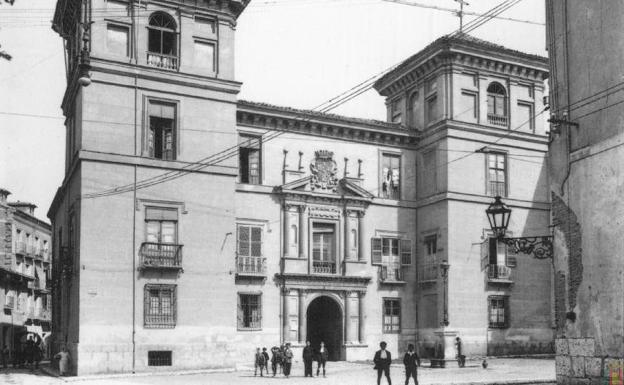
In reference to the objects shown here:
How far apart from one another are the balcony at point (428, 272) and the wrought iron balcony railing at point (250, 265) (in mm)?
8112

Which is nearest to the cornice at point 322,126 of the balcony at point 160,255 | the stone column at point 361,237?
the stone column at point 361,237

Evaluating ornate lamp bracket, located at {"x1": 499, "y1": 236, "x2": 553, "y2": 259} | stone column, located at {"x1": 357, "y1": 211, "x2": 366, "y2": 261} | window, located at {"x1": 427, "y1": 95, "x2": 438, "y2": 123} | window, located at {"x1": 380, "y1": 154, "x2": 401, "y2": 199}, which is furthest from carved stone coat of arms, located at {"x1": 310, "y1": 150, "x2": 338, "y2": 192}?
ornate lamp bracket, located at {"x1": 499, "y1": 236, "x2": 553, "y2": 259}

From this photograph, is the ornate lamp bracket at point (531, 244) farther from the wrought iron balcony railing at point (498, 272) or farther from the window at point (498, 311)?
the window at point (498, 311)

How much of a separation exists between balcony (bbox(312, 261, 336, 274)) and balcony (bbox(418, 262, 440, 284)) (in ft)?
14.7

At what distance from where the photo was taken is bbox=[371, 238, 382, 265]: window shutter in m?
37.2

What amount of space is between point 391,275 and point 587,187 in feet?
74.9

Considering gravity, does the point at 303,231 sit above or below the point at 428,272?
above

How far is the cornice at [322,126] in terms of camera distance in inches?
1371

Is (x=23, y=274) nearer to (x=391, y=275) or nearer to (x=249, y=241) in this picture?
(x=249, y=241)

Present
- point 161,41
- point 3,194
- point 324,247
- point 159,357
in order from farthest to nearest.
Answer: point 3,194 → point 324,247 → point 161,41 → point 159,357

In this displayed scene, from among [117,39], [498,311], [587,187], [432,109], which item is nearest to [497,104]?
[432,109]

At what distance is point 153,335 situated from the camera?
2922 centimetres

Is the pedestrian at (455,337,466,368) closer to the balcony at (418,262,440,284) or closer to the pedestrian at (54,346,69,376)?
the balcony at (418,262,440,284)

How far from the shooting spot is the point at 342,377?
27.3m
